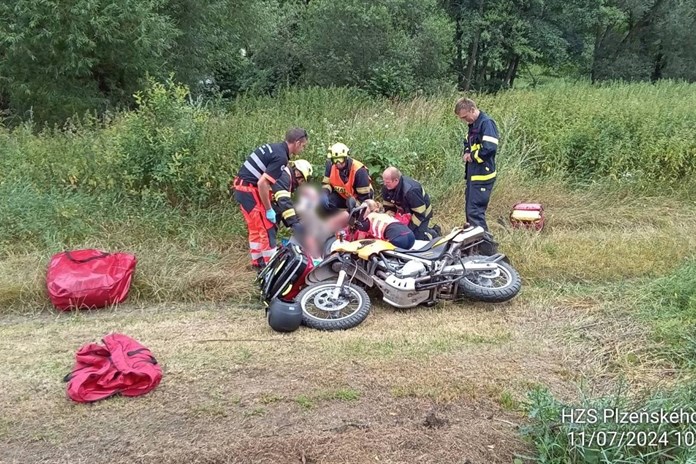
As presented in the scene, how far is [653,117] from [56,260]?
8.64 metres

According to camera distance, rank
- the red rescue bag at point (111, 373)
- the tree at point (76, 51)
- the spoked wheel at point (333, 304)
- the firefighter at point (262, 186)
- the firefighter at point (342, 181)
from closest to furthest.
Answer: the red rescue bag at point (111, 373) → the spoked wheel at point (333, 304) → the firefighter at point (262, 186) → the firefighter at point (342, 181) → the tree at point (76, 51)

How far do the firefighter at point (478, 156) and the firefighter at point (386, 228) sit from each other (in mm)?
1158

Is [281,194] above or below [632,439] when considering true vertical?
above

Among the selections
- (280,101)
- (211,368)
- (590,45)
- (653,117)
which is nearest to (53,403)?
(211,368)

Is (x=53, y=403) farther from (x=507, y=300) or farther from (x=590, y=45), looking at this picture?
(x=590, y=45)

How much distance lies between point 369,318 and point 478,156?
7.62 ft

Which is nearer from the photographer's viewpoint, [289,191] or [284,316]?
[284,316]

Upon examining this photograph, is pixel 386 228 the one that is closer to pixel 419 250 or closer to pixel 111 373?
pixel 419 250

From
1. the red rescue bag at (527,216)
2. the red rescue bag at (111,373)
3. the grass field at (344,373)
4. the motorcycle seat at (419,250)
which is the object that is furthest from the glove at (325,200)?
the red rescue bag at (111,373)

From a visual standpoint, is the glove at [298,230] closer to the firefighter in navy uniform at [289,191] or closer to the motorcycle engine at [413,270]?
the firefighter in navy uniform at [289,191]

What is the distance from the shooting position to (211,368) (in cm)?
417

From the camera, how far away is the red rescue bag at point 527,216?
7.14 metres


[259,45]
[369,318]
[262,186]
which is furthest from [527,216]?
[259,45]

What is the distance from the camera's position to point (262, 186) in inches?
231
